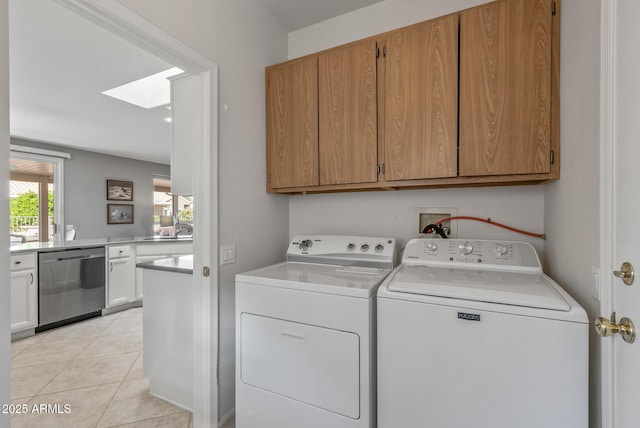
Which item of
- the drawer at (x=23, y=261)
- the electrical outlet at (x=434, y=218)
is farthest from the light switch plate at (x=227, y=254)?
the drawer at (x=23, y=261)

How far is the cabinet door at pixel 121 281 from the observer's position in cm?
364

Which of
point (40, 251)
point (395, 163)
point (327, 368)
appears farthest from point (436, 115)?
point (40, 251)

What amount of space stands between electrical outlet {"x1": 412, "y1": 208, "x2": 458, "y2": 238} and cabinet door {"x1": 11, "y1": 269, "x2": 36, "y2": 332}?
3766 mm

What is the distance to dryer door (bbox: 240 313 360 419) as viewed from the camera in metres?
1.22

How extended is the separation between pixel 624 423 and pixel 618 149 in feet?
2.41

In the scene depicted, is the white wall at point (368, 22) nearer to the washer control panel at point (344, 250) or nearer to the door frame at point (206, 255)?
the door frame at point (206, 255)

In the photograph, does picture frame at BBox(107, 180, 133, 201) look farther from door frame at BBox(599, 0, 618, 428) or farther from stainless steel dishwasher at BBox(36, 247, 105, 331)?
door frame at BBox(599, 0, 618, 428)

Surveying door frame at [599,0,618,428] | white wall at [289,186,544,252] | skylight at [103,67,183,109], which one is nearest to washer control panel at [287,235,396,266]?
white wall at [289,186,544,252]

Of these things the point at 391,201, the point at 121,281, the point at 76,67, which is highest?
the point at 76,67

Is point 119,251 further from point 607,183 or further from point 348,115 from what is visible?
point 607,183

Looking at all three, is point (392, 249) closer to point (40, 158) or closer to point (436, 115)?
point (436, 115)

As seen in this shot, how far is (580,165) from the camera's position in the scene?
107 centimetres

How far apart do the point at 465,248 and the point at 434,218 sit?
34 centimetres

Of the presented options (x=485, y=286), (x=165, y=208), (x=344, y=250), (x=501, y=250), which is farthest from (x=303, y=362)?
(x=165, y=208)
